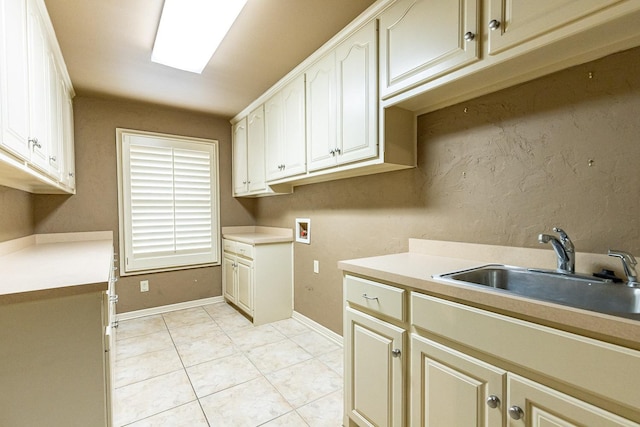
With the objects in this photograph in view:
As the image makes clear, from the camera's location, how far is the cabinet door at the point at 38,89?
1504mm

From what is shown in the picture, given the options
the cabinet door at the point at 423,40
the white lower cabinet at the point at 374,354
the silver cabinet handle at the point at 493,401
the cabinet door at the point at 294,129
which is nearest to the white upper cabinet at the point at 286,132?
the cabinet door at the point at 294,129

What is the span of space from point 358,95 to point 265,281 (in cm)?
208

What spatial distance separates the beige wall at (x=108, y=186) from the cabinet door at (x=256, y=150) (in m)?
0.79

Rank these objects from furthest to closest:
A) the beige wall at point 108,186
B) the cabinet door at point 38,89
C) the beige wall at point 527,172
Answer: the beige wall at point 108,186, the cabinet door at point 38,89, the beige wall at point 527,172

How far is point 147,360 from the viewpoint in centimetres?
235

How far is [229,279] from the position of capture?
3592 mm

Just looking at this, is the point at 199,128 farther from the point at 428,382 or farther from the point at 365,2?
the point at 428,382

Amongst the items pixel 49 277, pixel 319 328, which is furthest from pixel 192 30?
pixel 319 328

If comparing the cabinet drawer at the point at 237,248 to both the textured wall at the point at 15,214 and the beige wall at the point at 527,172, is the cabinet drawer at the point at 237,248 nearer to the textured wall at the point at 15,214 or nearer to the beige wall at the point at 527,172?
the beige wall at the point at 527,172

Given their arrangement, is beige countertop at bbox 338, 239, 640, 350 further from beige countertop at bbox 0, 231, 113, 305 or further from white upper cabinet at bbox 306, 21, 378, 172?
beige countertop at bbox 0, 231, 113, 305

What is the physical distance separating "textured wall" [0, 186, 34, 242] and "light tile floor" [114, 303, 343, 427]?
1.24 m

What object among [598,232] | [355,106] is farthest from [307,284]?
[598,232]

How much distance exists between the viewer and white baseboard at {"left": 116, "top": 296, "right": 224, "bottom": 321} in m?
3.23

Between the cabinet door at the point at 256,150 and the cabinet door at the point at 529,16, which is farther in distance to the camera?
the cabinet door at the point at 256,150
